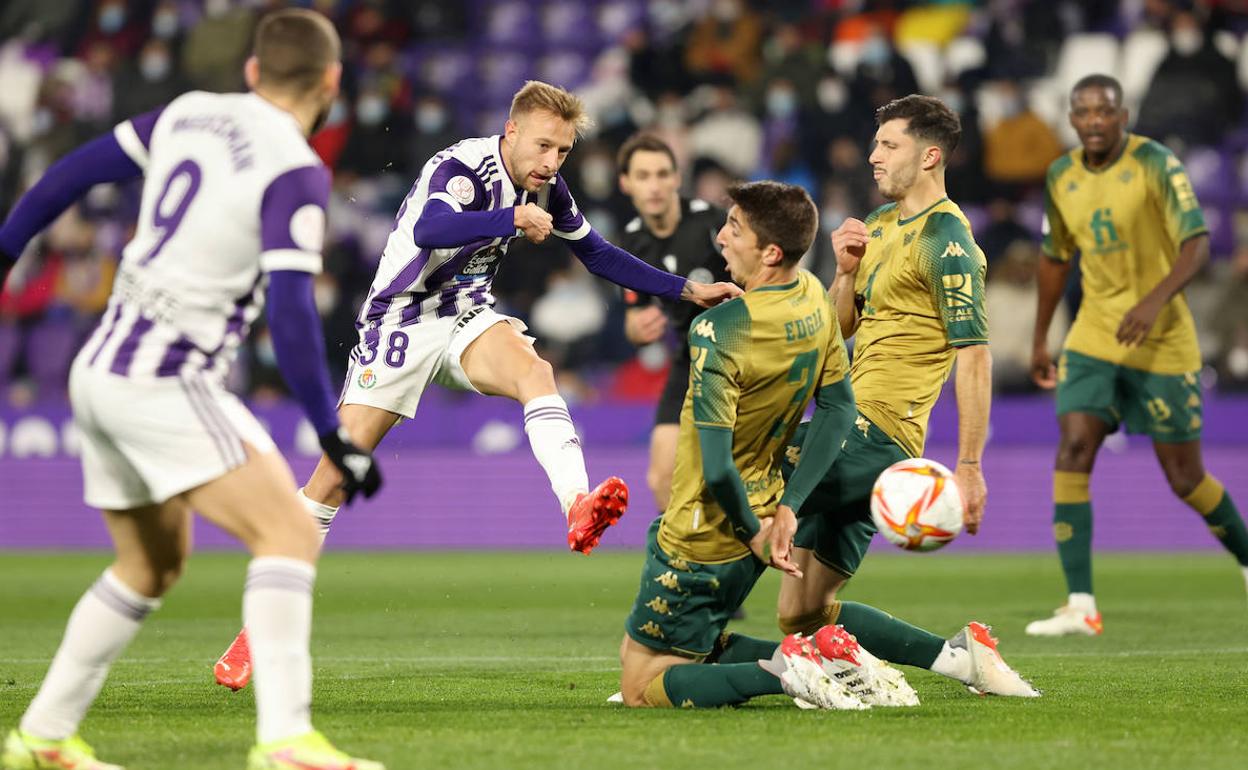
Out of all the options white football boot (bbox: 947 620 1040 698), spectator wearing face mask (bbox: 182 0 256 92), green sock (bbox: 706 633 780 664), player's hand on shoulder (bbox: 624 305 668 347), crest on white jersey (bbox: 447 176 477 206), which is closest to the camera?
green sock (bbox: 706 633 780 664)

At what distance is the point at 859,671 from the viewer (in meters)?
5.36

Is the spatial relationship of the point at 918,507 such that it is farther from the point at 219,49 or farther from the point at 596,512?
the point at 219,49

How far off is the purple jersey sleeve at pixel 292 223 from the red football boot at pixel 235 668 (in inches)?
88.9

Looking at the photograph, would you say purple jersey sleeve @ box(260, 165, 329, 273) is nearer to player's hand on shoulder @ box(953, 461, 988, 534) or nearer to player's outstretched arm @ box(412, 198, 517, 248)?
player's outstretched arm @ box(412, 198, 517, 248)

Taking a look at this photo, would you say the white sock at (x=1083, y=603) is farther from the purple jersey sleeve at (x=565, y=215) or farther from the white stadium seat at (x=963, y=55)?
the white stadium seat at (x=963, y=55)

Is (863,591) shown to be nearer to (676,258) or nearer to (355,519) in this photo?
(676,258)

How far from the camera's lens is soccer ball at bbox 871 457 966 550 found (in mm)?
5375

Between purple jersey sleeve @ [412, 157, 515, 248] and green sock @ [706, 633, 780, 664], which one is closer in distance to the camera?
green sock @ [706, 633, 780, 664]

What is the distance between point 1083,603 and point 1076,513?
1.70 feet

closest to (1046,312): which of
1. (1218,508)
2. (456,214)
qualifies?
(1218,508)

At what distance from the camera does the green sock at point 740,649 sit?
5547 mm

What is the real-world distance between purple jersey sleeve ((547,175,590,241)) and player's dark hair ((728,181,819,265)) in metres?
1.62

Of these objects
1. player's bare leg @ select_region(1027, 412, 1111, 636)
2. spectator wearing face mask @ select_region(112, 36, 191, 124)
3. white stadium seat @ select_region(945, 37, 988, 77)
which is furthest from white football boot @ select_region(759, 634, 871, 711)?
spectator wearing face mask @ select_region(112, 36, 191, 124)

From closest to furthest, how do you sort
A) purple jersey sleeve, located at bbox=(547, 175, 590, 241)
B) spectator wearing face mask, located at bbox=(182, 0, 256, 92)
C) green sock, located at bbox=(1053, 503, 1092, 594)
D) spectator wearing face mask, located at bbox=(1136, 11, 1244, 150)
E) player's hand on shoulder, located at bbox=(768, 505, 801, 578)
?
player's hand on shoulder, located at bbox=(768, 505, 801, 578) < purple jersey sleeve, located at bbox=(547, 175, 590, 241) < green sock, located at bbox=(1053, 503, 1092, 594) < spectator wearing face mask, located at bbox=(1136, 11, 1244, 150) < spectator wearing face mask, located at bbox=(182, 0, 256, 92)
